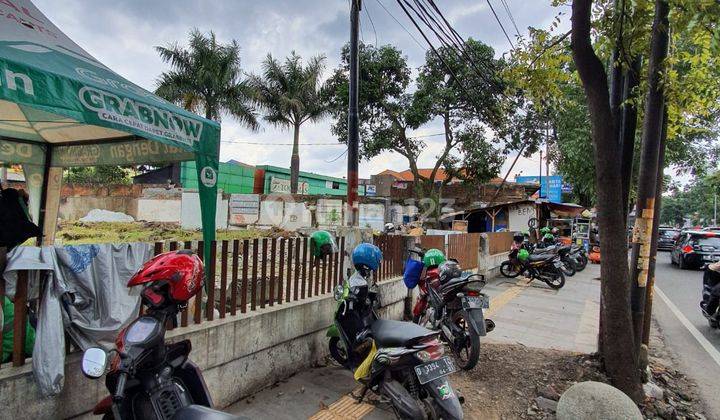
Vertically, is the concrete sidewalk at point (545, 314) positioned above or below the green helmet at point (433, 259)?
below

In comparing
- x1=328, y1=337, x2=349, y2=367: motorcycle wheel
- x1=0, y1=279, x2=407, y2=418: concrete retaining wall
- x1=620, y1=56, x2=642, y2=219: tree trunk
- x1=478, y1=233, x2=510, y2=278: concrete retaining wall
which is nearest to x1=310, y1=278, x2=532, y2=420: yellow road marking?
x1=328, y1=337, x2=349, y2=367: motorcycle wheel

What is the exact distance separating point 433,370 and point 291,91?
72.0ft

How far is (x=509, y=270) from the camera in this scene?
38.6 ft

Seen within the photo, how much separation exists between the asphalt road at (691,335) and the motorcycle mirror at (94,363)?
16.5 ft

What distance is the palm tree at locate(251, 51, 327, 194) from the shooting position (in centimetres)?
2291

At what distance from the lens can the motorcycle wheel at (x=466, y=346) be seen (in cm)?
449

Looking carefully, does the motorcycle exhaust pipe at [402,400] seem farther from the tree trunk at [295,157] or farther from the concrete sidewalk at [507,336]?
the tree trunk at [295,157]

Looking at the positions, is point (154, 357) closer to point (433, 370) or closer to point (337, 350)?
point (433, 370)

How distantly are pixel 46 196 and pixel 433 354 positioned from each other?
19.7ft

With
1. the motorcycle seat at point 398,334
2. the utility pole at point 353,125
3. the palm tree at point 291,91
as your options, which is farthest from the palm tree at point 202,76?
the motorcycle seat at point 398,334

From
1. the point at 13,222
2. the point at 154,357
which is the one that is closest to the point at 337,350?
the point at 154,357

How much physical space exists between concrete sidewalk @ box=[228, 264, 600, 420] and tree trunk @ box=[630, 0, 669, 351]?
1.40 metres

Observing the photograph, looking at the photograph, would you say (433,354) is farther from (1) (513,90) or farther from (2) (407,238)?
(1) (513,90)

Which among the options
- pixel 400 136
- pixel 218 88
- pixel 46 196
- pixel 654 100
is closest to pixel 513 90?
pixel 654 100
